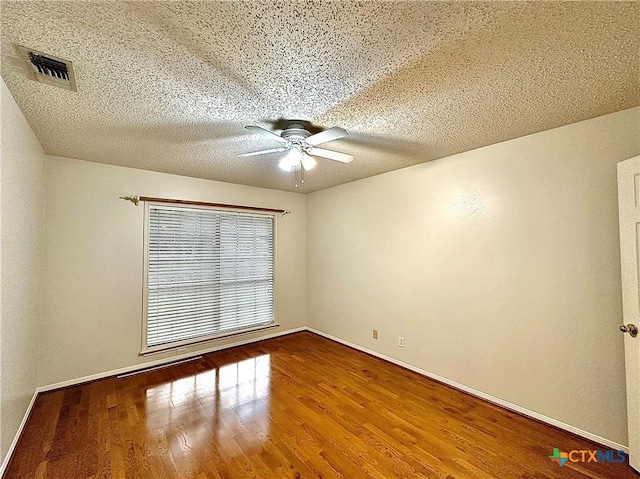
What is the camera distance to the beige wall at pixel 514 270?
2008 millimetres

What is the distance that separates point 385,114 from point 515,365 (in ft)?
7.97

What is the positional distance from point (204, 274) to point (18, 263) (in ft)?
6.39

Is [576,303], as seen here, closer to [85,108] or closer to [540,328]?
[540,328]

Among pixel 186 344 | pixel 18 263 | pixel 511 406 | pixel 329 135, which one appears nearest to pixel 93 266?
pixel 18 263

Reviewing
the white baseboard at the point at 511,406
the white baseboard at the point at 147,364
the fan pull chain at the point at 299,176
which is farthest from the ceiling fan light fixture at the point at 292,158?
the white baseboard at the point at 147,364

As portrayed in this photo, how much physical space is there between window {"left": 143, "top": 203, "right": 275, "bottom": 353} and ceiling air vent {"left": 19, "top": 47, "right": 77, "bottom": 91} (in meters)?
1.97

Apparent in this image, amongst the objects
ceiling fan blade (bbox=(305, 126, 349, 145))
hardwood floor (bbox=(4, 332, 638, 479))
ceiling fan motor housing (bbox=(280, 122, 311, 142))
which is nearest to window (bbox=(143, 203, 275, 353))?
hardwood floor (bbox=(4, 332, 638, 479))

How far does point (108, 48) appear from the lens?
1299mm

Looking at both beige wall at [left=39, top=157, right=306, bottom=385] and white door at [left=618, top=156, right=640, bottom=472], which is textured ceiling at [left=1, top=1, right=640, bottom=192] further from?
beige wall at [left=39, top=157, right=306, bottom=385]

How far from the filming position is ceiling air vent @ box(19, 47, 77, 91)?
1.35 m

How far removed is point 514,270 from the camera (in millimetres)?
2459

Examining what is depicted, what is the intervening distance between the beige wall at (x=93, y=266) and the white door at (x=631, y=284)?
13.8 ft

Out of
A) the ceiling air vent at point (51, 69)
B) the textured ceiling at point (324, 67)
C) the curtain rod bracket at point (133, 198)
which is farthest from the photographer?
the curtain rod bracket at point (133, 198)

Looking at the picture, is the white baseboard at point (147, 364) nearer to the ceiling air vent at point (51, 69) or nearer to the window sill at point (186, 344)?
the window sill at point (186, 344)
